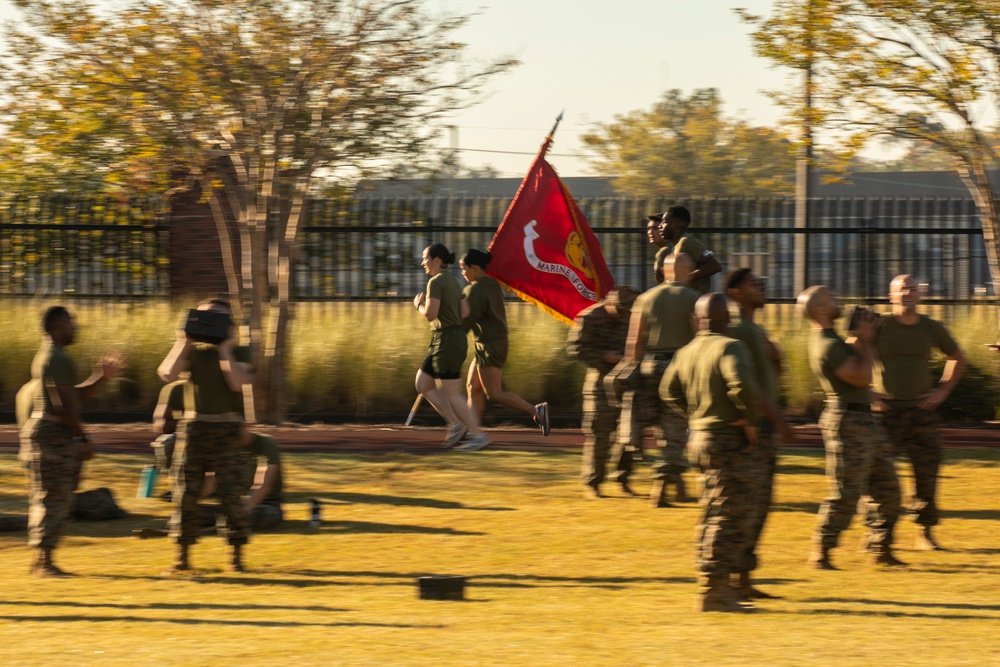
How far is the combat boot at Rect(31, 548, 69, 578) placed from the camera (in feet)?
28.5

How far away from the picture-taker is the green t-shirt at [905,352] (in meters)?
9.02

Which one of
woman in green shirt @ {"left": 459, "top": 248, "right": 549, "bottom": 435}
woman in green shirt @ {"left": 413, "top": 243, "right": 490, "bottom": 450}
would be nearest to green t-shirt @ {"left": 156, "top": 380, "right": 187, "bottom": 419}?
woman in green shirt @ {"left": 413, "top": 243, "right": 490, "bottom": 450}

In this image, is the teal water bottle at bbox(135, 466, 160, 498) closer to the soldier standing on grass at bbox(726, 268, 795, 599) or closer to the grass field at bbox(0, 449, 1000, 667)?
the grass field at bbox(0, 449, 1000, 667)

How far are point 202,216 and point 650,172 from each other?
41815 mm

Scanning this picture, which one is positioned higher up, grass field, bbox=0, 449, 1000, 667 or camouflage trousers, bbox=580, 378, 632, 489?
camouflage trousers, bbox=580, 378, 632, 489

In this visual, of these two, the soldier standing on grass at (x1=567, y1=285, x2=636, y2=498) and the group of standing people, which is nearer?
the group of standing people

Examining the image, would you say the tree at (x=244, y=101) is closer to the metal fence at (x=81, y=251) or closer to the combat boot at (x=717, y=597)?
the metal fence at (x=81, y=251)

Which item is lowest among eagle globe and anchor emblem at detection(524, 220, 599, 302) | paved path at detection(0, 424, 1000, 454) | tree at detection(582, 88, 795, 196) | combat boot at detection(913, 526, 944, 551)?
paved path at detection(0, 424, 1000, 454)

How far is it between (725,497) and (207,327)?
3015 mm

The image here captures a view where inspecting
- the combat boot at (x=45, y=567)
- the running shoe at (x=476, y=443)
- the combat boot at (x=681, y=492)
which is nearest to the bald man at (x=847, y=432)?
the combat boot at (x=681, y=492)

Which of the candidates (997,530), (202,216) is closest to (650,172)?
(202,216)

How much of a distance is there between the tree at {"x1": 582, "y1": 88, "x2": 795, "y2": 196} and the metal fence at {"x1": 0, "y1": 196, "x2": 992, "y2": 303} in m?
40.2

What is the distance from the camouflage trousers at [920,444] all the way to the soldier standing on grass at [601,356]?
2568 mm

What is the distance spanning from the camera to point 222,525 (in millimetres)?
8867
